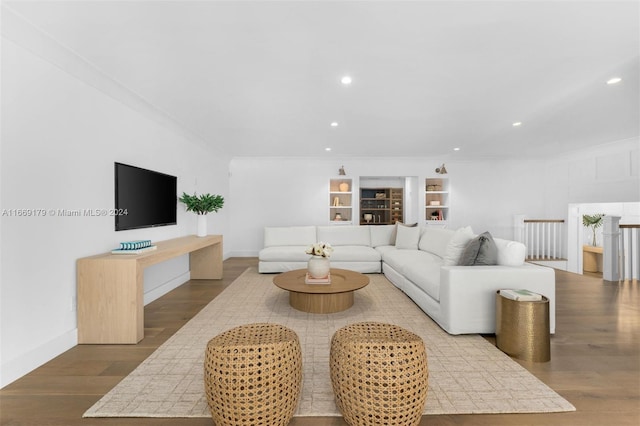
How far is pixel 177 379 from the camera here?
6.38 ft

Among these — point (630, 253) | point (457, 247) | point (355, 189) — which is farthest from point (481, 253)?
point (355, 189)

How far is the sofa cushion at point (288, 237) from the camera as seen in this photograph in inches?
220

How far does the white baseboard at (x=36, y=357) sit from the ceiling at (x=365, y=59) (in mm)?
2294

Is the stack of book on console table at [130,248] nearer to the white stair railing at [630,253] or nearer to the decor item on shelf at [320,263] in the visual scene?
the decor item on shelf at [320,263]

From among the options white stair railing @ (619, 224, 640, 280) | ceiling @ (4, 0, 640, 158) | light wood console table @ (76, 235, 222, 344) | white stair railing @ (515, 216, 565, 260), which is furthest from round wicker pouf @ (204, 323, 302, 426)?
white stair railing @ (515, 216, 565, 260)

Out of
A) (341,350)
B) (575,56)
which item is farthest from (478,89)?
(341,350)

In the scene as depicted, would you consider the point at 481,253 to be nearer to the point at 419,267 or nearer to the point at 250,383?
the point at 419,267

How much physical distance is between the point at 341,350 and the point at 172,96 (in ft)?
10.3

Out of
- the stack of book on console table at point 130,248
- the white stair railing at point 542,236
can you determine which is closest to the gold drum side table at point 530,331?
the stack of book on console table at point 130,248

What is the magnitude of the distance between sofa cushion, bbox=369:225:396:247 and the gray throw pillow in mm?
2801

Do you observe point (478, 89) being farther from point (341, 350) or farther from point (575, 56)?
point (341, 350)

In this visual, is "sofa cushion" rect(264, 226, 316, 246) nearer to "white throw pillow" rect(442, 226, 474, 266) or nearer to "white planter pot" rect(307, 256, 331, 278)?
"white planter pot" rect(307, 256, 331, 278)

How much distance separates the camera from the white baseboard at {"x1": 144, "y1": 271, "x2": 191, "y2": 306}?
3.51 m

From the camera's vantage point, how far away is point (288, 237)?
Answer: 5621mm
